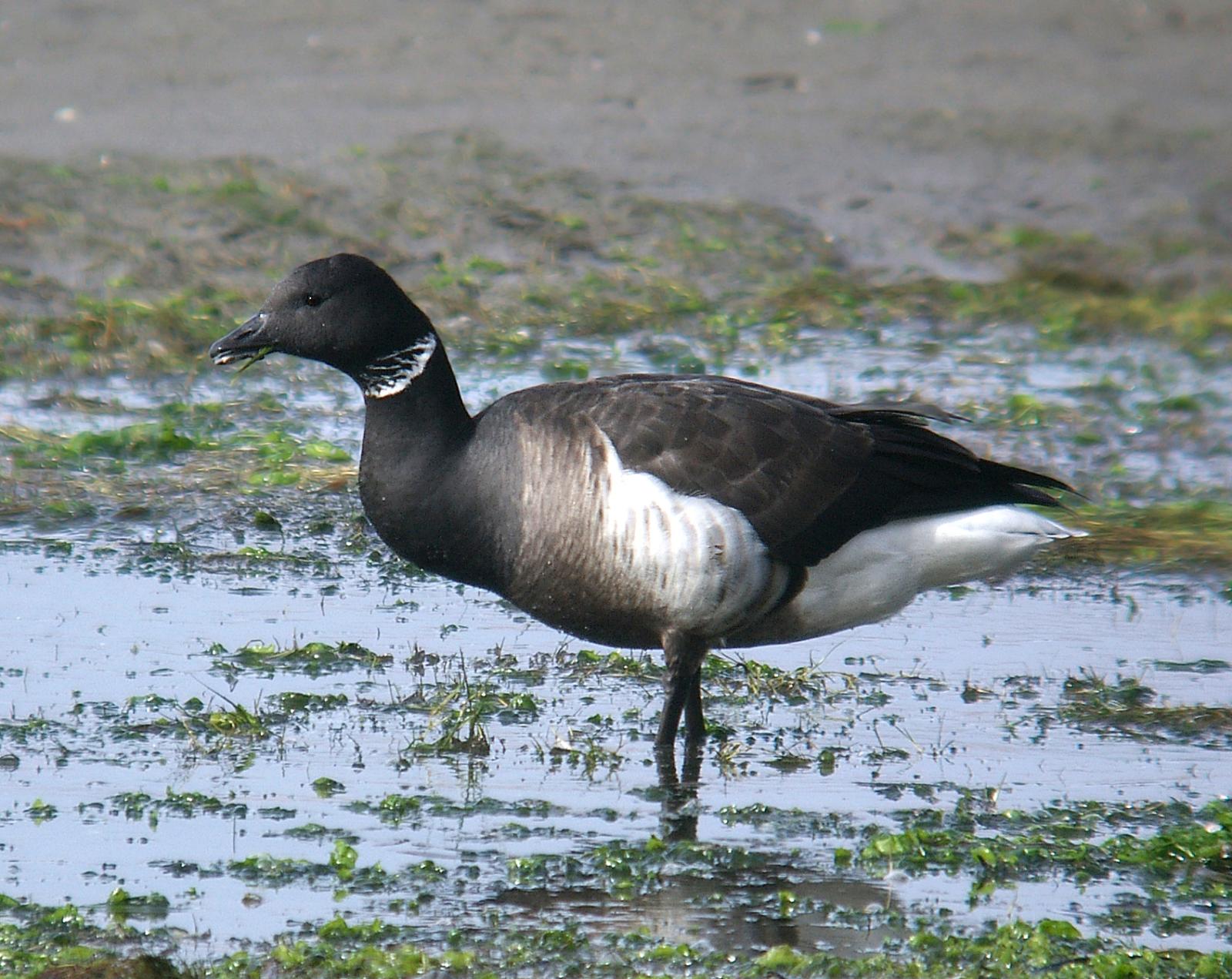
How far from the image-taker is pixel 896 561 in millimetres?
6801

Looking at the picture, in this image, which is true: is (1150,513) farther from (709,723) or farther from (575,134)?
(575,134)

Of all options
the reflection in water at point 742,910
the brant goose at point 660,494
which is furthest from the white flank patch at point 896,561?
the reflection in water at point 742,910

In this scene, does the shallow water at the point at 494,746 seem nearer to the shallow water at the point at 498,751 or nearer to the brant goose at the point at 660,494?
the shallow water at the point at 498,751

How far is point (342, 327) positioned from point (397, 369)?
0.24m

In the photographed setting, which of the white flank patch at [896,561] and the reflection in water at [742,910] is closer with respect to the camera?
the reflection in water at [742,910]

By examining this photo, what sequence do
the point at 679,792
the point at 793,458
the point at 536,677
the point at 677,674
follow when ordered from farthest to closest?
the point at 536,677 → the point at 793,458 → the point at 677,674 → the point at 679,792

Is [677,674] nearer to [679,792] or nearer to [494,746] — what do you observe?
[679,792]

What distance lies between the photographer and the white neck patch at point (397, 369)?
6.75 meters

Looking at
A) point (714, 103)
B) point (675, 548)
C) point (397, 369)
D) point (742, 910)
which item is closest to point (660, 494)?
point (675, 548)

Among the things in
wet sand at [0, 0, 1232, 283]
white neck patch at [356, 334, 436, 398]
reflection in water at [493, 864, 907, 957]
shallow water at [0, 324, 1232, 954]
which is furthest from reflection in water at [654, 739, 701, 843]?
wet sand at [0, 0, 1232, 283]

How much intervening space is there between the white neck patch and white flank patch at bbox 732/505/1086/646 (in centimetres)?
143

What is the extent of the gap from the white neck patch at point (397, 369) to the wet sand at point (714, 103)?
7220 millimetres

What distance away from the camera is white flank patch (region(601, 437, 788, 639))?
6.32m

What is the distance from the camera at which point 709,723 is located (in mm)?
6988
